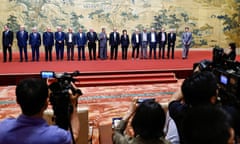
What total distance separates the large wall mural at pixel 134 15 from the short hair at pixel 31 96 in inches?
474

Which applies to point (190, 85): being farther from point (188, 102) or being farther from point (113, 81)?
point (113, 81)

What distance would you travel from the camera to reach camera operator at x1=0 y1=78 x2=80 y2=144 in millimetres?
1550

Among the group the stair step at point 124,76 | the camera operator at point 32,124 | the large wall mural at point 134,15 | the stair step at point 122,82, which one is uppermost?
the large wall mural at point 134,15

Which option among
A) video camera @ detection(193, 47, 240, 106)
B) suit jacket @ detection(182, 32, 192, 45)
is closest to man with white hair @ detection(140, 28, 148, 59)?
suit jacket @ detection(182, 32, 192, 45)

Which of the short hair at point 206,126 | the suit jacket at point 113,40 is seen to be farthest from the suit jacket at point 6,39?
the short hair at point 206,126

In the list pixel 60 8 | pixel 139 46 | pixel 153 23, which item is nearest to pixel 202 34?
pixel 153 23

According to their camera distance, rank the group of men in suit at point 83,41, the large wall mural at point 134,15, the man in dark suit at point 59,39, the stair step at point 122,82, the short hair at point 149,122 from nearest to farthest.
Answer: the short hair at point 149,122, the stair step at point 122,82, the group of men in suit at point 83,41, the man in dark suit at point 59,39, the large wall mural at point 134,15

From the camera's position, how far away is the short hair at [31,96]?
5.28ft

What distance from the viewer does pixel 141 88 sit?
761 centimetres

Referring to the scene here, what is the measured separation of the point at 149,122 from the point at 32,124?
2.04 ft

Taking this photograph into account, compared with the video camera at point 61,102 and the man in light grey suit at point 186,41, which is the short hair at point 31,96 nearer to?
the video camera at point 61,102

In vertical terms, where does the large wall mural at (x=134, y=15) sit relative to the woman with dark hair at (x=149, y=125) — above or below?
above

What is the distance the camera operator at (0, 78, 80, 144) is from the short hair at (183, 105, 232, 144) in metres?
0.70

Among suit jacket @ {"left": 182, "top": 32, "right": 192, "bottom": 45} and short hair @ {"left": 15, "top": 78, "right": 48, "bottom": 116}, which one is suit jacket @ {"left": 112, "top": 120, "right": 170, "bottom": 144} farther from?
suit jacket @ {"left": 182, "top": 32, "right": 192, "bottom": 45}
